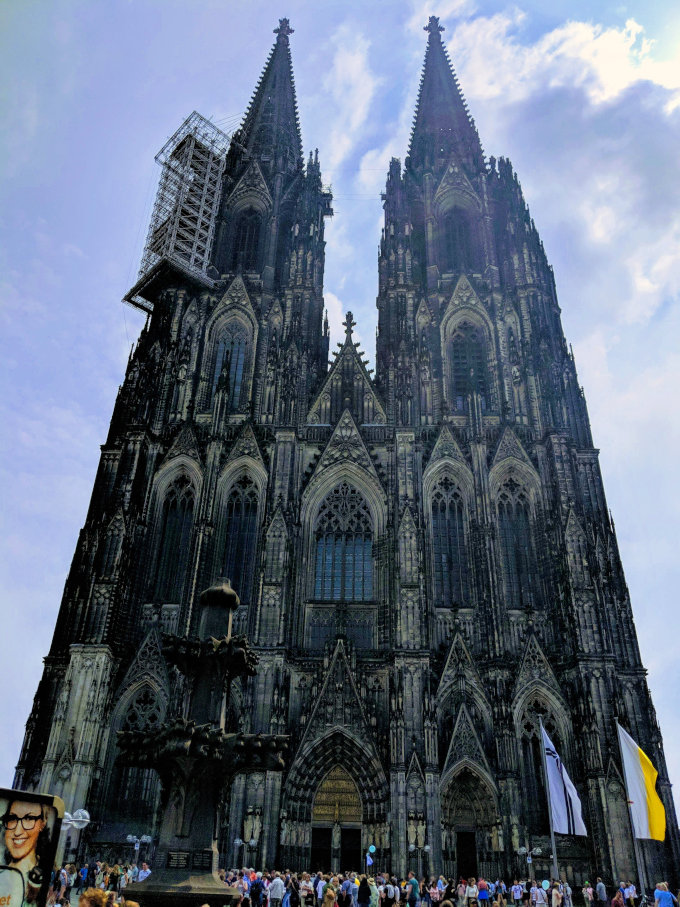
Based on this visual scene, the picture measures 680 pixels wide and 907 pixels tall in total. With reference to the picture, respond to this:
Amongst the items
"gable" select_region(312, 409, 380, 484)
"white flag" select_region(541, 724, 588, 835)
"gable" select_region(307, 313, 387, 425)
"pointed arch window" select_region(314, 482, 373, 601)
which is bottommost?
"white flag" select_region(541, 724, 588, 835)

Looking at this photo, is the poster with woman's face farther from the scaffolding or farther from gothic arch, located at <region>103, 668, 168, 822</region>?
the scaffolding

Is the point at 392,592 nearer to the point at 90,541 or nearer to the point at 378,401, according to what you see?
the point at 378,401

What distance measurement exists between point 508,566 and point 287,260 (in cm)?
1896

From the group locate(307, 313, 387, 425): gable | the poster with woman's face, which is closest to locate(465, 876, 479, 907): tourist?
the poster with woman's face

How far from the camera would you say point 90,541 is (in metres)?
27.8

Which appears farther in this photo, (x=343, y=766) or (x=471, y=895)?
(x=343, y=766)

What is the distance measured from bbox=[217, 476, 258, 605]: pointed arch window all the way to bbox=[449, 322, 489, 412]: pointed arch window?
9932 millimetres

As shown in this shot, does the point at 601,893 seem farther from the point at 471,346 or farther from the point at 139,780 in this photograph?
the point at 471,346

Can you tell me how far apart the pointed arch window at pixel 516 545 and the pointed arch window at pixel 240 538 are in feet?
32.3

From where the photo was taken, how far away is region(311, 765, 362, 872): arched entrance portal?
24031 millimetres

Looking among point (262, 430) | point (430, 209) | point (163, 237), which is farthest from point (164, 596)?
point (430, 209)

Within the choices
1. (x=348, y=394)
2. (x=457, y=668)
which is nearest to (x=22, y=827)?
(x=457, y=668)

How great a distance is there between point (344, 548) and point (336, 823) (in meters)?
9.82

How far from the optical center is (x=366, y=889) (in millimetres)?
14586
